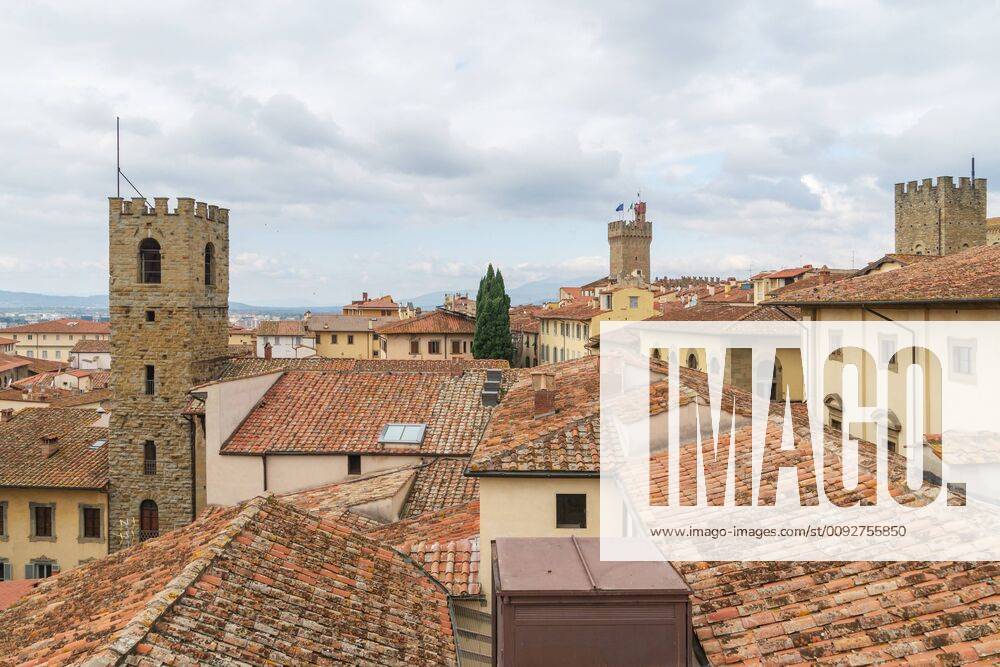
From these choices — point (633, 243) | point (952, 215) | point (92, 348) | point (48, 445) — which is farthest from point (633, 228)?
point (48, 445)

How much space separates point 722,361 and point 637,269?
250 ft

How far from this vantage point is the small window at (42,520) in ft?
81.4

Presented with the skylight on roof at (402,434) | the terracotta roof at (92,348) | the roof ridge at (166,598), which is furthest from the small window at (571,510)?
the terracotta roof at (92,348)

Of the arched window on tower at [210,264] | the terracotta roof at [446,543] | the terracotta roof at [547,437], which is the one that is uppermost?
the arched window on tower at [210,264]

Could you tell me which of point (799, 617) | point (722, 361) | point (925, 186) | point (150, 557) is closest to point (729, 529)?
point (799, 617)

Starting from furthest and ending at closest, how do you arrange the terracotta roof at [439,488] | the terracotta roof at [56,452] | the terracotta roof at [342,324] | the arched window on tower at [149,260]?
the terracotta roof at [342,324] → the arched window on tower at [149,260] → the terracotta roof at [56,452] → the terracotta roof at [439,488]

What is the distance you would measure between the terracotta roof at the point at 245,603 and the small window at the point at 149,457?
62.7 feet

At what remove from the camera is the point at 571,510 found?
1074 centimetres

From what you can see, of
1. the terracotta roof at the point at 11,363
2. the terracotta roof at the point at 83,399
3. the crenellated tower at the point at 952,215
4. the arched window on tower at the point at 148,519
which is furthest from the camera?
the terracotta roof at the point at 11,363

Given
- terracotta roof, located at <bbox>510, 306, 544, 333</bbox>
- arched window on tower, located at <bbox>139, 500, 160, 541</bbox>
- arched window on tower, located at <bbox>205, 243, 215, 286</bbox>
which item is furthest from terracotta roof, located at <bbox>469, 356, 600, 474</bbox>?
terracotta roof, located at <bbox>510, 306, 544, 333</bbox>

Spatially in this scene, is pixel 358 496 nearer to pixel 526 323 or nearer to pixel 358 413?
pixel 358 413

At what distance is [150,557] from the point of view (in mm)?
8852

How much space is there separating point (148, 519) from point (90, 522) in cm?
194

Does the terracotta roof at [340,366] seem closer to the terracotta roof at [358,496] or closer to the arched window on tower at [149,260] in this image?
the arched window on tower at [149,260]
